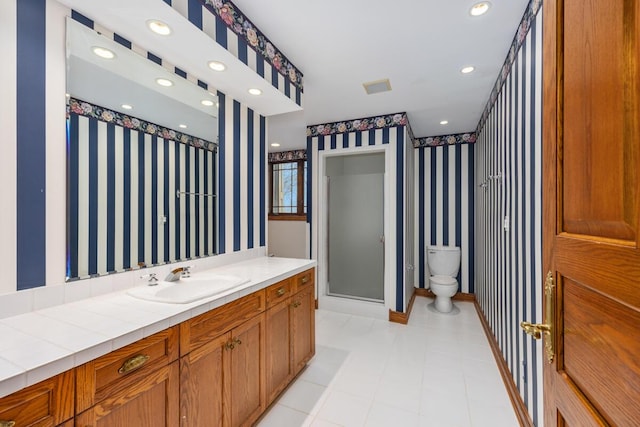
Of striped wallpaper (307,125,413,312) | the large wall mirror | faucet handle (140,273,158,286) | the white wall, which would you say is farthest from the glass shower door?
faucet handle (140,273,158,286)

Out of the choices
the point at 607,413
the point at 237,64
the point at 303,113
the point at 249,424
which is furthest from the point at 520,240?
the point at 303,113

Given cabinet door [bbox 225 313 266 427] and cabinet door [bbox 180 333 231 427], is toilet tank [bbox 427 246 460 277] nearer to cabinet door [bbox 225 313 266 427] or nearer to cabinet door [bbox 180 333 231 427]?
cabinet door [bbox 225 313 266 427]

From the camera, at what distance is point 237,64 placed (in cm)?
177

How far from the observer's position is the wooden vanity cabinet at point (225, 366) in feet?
4.04

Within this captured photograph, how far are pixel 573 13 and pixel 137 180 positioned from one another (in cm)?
193

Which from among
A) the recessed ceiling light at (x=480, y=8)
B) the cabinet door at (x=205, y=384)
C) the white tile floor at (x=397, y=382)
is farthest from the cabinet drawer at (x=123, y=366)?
the recessed ceiling light at (x=480, y=8)

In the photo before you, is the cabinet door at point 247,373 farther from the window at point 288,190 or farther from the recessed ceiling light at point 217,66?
the window at point 288,190

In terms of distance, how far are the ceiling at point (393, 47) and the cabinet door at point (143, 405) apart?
1897 millimetres

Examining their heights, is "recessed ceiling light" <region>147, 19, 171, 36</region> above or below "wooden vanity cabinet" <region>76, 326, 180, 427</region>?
above

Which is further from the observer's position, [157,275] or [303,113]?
[303,113]

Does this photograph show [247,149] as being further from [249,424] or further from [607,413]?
[607,413]

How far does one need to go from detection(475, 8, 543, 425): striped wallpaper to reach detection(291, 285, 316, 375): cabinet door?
145 centimetres

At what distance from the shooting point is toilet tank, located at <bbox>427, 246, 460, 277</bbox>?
12.7 ft

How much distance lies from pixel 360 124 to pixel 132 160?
257 centimetres
